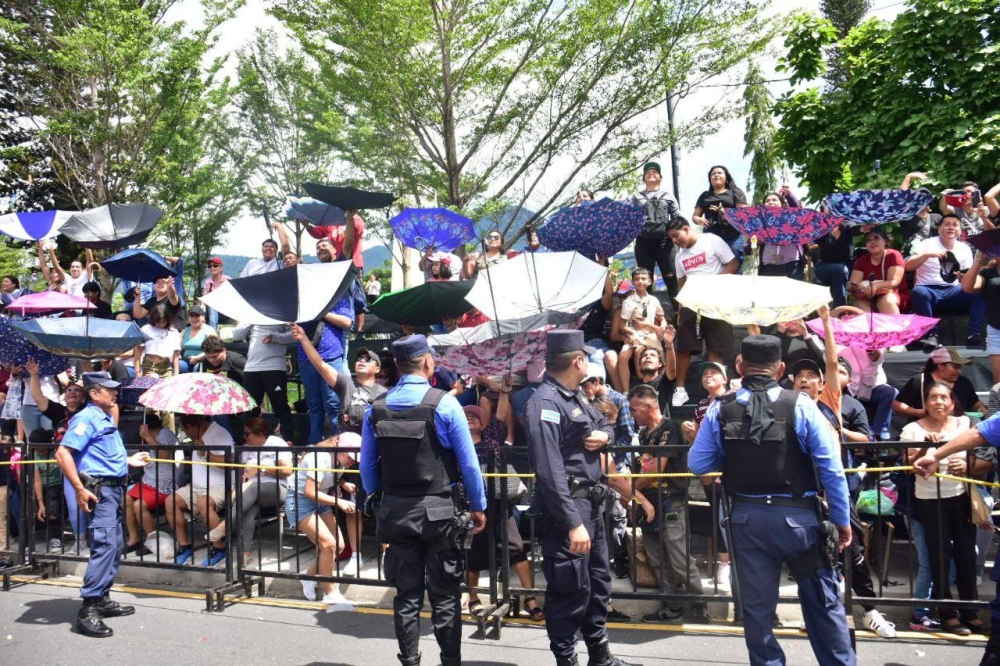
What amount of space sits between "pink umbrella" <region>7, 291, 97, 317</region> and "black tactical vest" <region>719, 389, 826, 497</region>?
9.00 metres

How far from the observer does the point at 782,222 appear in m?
8.60

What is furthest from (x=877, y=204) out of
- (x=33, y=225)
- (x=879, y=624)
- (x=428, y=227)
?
(x=33, y=225)

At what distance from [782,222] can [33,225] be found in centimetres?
1012

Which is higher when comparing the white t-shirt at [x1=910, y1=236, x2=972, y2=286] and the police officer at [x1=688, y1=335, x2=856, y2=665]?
the white t-shirt at [x1=910, y1=236, x2=972, y2=286]

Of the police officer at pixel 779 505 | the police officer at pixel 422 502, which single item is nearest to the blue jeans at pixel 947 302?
the police officer at pixel 779 505

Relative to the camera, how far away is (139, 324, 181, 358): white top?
10.9 meters

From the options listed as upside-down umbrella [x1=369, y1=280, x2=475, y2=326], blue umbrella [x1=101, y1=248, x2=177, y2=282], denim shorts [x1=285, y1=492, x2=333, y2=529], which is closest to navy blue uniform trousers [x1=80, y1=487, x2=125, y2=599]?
denim shorts [x1=285, y1=492, x2=333, y2=529]

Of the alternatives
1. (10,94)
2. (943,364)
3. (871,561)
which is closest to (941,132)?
(943,364)

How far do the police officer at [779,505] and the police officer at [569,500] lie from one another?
0.86 meters

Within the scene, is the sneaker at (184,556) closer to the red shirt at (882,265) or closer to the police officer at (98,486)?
the police officer at (98,486)

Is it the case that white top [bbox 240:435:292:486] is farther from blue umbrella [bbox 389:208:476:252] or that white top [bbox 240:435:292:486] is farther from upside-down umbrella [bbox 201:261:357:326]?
blue umbrella [bbox 389:208:476:252]

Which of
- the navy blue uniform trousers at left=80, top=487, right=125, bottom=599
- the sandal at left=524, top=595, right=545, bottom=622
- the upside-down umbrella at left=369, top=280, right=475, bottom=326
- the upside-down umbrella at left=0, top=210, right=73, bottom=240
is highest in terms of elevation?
the upside-down umbrella at left=0, top=210, right=73, bottom=240

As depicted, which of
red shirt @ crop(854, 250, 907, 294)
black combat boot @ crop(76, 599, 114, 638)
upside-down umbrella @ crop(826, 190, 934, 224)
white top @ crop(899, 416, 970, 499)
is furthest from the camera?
red shirt @ crop(854, 250, 907, 294)

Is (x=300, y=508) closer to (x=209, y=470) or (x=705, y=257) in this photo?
(x=209, y=470)
